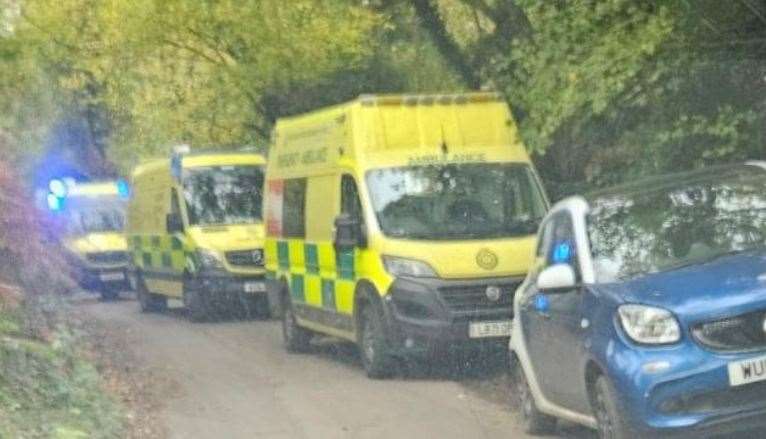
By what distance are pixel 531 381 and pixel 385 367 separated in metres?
4.15

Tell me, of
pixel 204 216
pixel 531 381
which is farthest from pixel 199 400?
pixel 204 216

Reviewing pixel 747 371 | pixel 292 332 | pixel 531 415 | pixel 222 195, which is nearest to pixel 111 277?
pixel 222 195

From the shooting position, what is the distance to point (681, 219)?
381 inches

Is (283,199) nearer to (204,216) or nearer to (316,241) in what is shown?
(316,241)

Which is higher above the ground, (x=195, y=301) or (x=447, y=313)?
(x=447, y=313)

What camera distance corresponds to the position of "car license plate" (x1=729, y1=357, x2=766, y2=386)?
8.39m

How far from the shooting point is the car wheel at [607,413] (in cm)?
880

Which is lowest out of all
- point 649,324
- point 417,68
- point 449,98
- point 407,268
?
point 649,324

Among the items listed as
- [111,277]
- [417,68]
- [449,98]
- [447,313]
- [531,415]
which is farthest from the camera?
[111,277]

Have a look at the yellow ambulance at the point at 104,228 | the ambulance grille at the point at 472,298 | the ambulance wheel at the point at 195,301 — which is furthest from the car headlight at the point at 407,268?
the yellow ambulance at the point at 104,228

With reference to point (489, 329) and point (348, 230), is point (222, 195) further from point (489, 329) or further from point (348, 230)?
point (489, 329)

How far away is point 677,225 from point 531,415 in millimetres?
2106

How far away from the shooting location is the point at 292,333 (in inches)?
711

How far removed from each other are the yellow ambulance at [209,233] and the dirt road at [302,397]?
10.8 ft
